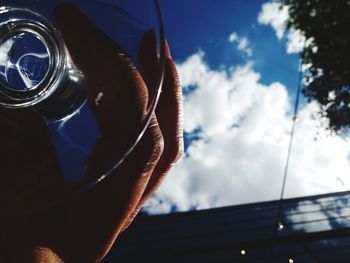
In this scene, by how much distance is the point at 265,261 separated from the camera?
13578mm

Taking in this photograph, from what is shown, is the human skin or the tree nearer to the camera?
the human skin

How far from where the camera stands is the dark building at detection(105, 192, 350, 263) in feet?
44.7

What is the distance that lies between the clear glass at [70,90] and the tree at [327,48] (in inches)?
313

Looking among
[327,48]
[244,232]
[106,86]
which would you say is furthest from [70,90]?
[244,232]

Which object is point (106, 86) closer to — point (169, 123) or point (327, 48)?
point (169, 123)

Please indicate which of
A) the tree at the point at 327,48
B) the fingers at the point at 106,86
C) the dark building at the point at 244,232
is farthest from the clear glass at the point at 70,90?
the dark building at the point at 244,232

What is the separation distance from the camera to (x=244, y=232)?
53.2ft

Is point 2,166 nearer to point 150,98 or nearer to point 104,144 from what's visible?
point 104,144

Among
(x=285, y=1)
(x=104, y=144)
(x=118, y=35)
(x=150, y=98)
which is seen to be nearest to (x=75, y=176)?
(x=104, y=144)

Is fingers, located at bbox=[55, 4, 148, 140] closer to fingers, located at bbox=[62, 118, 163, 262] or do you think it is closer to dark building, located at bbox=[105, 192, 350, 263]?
fingers, located at bbox=[62, 118, 163, 262]

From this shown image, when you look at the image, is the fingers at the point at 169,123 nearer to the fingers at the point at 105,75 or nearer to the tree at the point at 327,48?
the fingers at the point at 105,75

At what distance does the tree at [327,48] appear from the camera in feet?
27.2

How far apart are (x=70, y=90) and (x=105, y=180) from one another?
1.02ft

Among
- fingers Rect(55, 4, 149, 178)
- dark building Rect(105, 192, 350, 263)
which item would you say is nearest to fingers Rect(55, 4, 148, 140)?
fingers Rect(55, 4, 149, 178)
